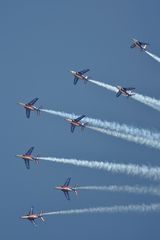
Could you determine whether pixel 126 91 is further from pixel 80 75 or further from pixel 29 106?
pixel 29 106

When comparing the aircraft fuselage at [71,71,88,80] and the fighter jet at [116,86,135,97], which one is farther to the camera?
the aircraft fuselage at [71,71,88,80]

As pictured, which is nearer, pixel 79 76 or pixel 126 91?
pixel 126 91

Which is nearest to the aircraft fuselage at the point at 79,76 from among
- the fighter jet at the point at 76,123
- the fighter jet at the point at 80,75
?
the fighter jet at the point at 80,75

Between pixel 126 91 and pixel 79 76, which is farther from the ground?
pixel 79 76

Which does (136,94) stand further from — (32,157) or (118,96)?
(32,157)

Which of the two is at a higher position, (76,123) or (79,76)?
(79,76)

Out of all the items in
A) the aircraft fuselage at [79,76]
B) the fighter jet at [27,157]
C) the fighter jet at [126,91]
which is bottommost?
the fighter jet at [27,157]

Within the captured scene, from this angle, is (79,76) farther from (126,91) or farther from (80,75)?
(126,91)

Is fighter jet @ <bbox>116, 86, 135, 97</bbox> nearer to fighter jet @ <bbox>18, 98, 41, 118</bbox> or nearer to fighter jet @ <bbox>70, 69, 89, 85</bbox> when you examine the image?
fighter jet @ <bbox>70, 69, 89, 85</bbox>

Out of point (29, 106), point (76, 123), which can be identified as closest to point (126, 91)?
point (76, 123)

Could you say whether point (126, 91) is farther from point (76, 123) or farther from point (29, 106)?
point (29, 106)

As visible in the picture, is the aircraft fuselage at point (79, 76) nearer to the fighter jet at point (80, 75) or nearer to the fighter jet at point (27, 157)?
the fighter jet at point (80, 75)

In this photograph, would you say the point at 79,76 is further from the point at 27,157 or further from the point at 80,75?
the point at 27,157

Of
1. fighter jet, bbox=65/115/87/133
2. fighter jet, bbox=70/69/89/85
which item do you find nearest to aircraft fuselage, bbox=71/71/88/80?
fighter jet, bbox=70/69/89/85
